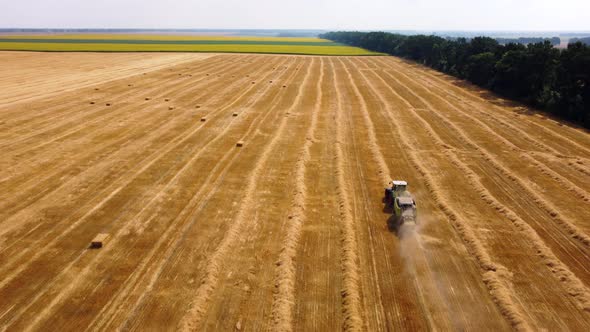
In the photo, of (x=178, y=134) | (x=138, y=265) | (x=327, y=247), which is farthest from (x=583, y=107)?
(x=138, y=265)

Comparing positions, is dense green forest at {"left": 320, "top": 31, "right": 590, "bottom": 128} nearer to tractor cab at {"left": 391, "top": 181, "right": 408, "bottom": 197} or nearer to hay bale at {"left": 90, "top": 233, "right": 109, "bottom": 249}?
tractor cab at {"left": 391, "top": 181, "right": 408, "bottom": 197}

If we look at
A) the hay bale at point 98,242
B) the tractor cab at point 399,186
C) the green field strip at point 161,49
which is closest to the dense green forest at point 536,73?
the tractor cab at point 399,186

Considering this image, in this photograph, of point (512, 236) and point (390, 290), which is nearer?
point (390, 290)

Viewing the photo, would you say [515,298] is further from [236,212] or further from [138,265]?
[138,265]

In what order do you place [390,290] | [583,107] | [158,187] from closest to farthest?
1. [390,290]
2. [158,187]
3. [583,107]

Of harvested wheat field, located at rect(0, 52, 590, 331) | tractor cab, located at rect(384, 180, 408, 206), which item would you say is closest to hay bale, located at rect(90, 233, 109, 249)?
harvested wheat field, located at rect(0, 52, 590, 331)

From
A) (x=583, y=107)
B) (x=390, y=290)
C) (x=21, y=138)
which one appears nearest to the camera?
(x=390, y=290)
